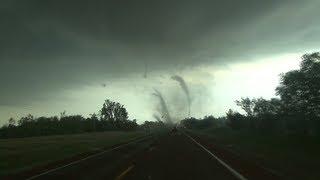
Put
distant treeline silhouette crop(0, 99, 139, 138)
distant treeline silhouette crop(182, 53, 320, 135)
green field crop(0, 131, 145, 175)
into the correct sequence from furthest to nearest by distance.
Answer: distant treeline silhouette crop(0, 99, 139, 138)
distant treeline silhouette crop(182, 53, 320, 135)
green field crop(0, 131, 145, 175)

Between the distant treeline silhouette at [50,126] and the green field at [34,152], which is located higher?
the distant treeline silhouette at [50,126]

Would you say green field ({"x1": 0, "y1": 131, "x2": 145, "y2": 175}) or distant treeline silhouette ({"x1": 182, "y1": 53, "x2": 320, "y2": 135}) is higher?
distant treeline silhouette ({"x1": 182, "y1": 53, "x2": 320, "y2": 135})

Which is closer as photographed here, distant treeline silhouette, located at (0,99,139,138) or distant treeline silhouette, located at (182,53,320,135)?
distant treeline silhouette, located at (182,53,320,135)

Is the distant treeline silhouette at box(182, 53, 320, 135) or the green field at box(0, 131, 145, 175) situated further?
the distant treeline silhouette at box(182, 53, 320, 135)

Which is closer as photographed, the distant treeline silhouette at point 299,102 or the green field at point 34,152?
the green field at point 34,152

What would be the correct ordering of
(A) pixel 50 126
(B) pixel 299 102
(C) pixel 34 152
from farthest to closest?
1. (A) pixel 50 126
2. (B) pixel 299 102
3. (C) pixel 34 152

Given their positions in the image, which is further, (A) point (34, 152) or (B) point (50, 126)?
(B) point (50, 126)

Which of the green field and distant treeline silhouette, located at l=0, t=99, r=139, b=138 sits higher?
distant treeline silhouette, located at l=0, t=99, r=139, b=138

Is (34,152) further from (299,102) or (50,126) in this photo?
(50,126)

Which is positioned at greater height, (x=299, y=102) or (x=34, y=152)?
(x=299, y=102)

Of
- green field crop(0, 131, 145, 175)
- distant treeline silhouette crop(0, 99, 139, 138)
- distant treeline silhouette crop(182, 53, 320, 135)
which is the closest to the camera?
green field crop(0, 131, 145, 175)

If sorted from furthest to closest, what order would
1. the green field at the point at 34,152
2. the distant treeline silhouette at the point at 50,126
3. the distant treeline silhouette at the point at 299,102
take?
1. the distant treeline silhouette at the point at 50,126
2. the distant treeline silhouette at the point at 299,102
3. the green field at the point at 34,152

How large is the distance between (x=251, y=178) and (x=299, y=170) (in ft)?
12.3

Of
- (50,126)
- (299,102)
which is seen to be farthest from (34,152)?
(50,126)
